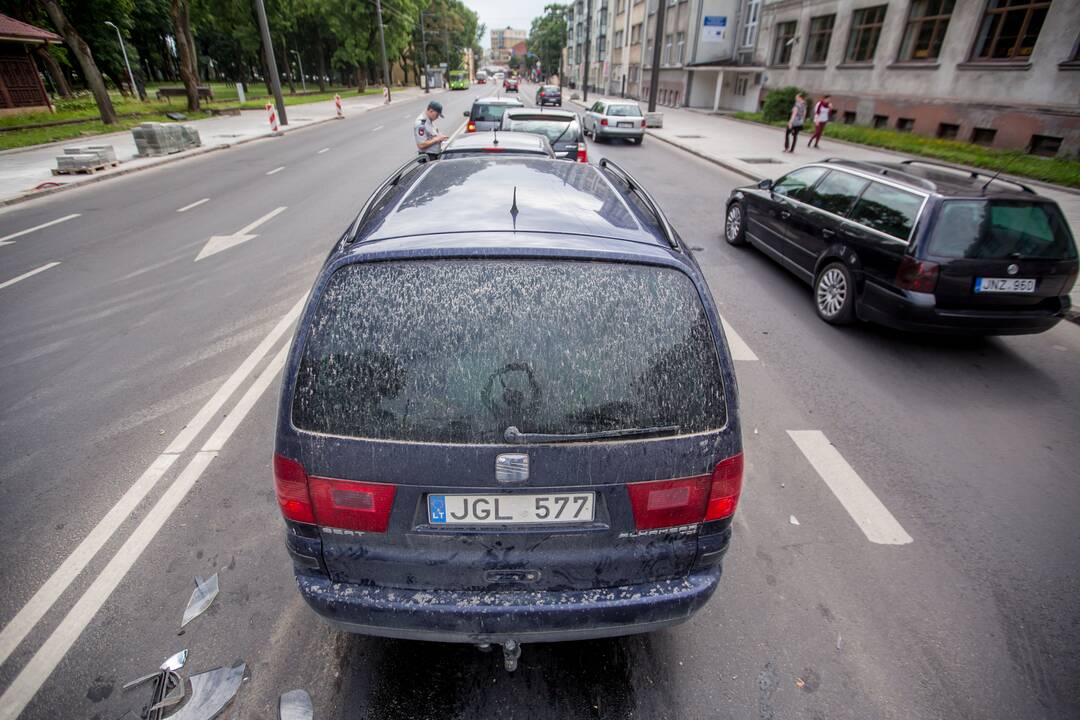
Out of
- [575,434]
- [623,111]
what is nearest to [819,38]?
[623,111]

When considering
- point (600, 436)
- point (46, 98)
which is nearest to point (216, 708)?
point (600, 436)

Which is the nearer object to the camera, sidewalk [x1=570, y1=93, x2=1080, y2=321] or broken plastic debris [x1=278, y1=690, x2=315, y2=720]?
broken plastic debris [x1=278, y1=690, x2=315, y2=720]

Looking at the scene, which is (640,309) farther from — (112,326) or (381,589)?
(112,326)

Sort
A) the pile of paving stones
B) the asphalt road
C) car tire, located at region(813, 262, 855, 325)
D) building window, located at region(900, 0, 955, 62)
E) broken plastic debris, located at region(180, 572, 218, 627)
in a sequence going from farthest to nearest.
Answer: building window, located at region(900, 0, 955, 62)
the pile of paving stones
car tire, located at region(813, 262, 855, 325)
broken plastic debris, located at region(180, 572, 218, 627)
the asphalt road

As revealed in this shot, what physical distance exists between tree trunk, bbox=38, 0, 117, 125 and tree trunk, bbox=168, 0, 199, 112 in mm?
6810

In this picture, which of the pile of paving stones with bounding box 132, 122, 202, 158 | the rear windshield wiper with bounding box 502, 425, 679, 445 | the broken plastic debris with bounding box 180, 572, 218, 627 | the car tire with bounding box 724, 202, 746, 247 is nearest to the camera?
the rear windshield wiper with bounding box 502, 425, 679, 445

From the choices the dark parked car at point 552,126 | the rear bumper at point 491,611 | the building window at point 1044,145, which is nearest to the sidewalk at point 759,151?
the building window at point 1044,145

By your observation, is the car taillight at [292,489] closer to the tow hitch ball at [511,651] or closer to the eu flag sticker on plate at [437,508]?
the eu flag sticker on plate at [437,508]

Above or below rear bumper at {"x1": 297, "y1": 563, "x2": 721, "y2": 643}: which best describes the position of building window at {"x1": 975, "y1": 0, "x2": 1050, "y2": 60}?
above

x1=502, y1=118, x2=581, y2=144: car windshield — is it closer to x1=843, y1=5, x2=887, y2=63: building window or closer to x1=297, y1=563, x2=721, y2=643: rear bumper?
x1=297, y1=563, x2=721, y2=643: rear bumper

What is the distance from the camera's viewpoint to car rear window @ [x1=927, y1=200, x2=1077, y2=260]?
15.6 ft

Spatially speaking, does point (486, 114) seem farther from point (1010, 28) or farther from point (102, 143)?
point (1010, 28)

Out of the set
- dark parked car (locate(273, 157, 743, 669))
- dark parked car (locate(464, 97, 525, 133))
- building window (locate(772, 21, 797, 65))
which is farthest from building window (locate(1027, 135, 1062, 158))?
dark parked car (locate(273, 157, 743, 669))

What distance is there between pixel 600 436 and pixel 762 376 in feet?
11.6
